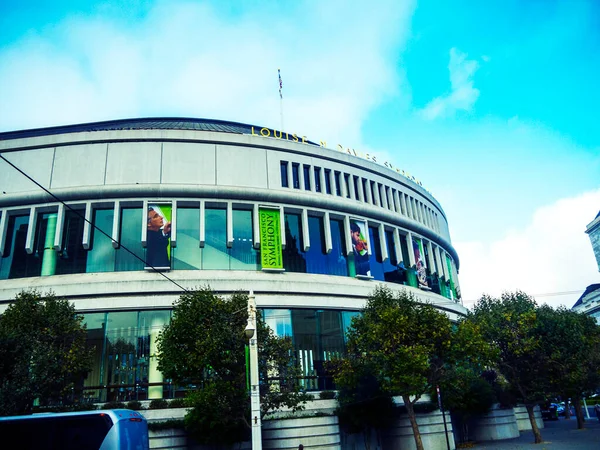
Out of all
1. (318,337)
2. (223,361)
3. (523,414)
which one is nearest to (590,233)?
(523,414)

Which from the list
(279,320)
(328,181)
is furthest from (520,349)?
(328,181)

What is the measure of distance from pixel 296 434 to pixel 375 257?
20626 millimetres

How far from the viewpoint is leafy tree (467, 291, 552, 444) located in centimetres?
3638

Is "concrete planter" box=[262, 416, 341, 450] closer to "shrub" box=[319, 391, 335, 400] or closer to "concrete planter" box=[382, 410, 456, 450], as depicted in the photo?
"shrub" box=[319, 391, 335, 400]

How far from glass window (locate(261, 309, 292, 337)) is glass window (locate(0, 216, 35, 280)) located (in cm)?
1753

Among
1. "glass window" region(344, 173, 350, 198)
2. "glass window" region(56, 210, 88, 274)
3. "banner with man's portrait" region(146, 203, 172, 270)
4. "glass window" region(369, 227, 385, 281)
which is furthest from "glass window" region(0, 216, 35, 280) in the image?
"glass window" region(369, 227, 385, 281)

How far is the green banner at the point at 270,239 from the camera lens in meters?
39.3

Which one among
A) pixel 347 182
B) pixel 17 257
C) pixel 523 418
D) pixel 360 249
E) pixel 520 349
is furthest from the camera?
pixel 523 418

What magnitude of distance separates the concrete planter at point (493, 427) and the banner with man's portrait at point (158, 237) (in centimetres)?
2842

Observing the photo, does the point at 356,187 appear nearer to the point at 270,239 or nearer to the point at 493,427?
the point at 270,239

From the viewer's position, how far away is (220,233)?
1543 inches

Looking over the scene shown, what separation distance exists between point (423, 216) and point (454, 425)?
868 inches

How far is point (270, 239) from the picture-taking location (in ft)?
131

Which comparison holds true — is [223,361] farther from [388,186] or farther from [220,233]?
[388,186]
